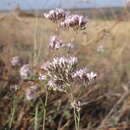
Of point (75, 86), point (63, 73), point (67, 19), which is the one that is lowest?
point (63, 73)

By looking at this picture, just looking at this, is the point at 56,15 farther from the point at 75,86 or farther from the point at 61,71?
the point at 75,86

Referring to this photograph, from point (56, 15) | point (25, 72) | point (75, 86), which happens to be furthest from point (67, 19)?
point (75, 86)

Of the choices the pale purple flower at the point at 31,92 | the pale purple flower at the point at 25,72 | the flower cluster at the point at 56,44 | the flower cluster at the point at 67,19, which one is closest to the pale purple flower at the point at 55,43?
the flower cluster at the point at 56,44

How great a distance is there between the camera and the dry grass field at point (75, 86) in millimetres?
2547

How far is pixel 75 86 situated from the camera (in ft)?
10.4

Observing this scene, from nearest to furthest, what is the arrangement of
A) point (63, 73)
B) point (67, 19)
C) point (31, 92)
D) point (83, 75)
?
1. point (63, 73)
2. point (83, 75)
3. point (67, 19)
4. point (31, 92)

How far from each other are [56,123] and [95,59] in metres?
Result: 1.65

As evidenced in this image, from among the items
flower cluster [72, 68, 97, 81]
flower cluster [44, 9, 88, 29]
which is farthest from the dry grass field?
flower cluster [72, 68, 97, 81]

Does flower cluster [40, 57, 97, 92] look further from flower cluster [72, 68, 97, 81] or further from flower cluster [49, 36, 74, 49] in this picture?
flower cluster [49, 36, 74, 49]

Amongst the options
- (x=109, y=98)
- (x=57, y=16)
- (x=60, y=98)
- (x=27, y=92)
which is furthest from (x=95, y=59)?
(x=57, y=16)

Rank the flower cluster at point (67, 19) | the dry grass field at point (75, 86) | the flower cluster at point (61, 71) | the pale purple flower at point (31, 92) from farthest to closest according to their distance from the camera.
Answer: the dry grass field at point (75, 86), the pale purple flower at point (31, 92), the flower cluster at point (67, 19), the flower cluster at point (61, 71)

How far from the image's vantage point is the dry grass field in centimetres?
255

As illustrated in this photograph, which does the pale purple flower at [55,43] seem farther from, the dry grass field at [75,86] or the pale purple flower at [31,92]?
the pale purple flower at [31,92]

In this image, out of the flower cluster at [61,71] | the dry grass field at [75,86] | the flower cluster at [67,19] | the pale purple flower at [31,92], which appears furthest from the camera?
the dry grass field at [75,86]
